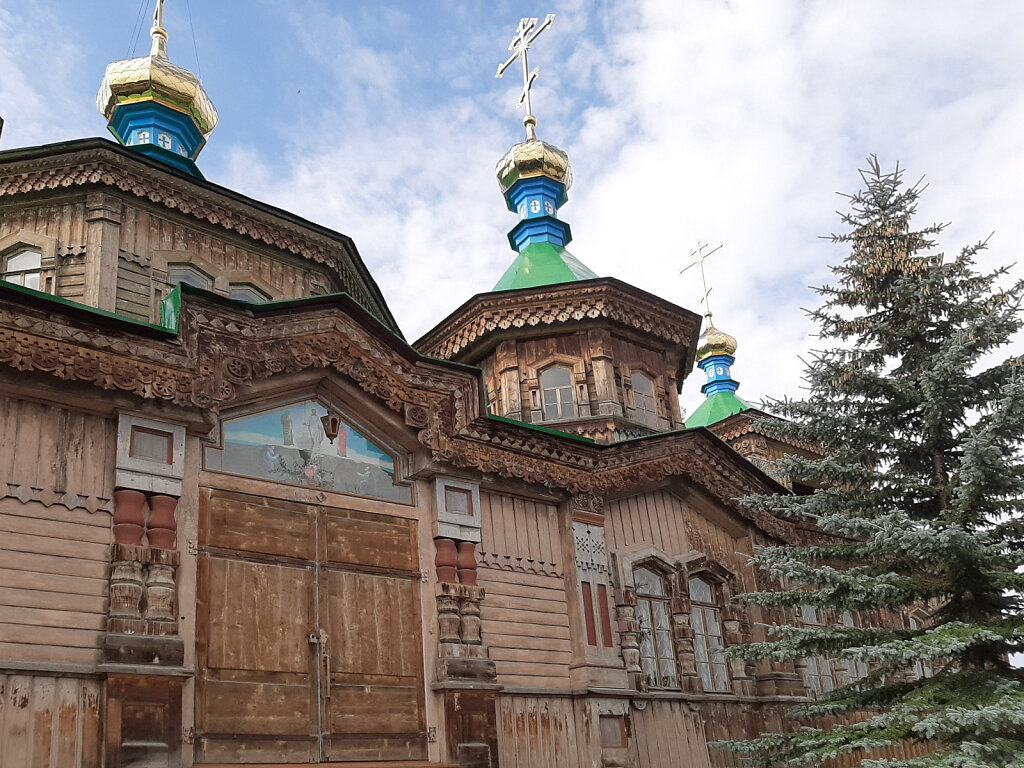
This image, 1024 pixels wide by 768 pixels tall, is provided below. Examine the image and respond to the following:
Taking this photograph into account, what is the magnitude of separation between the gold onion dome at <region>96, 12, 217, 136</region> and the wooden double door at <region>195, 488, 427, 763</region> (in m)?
9.15

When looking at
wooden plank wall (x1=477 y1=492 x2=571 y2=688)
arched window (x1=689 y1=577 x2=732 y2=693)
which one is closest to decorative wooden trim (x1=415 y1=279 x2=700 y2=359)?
arched window (x1=689 y1=577 x2=732 y2=693)

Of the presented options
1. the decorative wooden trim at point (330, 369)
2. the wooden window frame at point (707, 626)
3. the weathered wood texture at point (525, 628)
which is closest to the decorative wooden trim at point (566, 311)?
the decorative wooden trim at point (330, 369)

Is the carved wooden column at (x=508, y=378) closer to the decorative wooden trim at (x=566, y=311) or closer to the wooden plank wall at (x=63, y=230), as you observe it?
the decorative wooden trim at (x=566, y=311)

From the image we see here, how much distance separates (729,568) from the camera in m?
14.2

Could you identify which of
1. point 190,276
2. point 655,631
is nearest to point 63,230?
point 190,276

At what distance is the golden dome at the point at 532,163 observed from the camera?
63.9 ft

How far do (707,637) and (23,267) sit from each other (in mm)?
9977

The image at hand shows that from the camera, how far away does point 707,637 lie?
1343 centimetres

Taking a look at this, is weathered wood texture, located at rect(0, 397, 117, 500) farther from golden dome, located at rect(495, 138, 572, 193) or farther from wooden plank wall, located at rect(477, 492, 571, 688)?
golden dome, located at rect(495, 138, 572, 193)

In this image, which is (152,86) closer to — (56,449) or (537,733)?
(56,449)

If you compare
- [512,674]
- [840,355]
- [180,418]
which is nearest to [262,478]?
[180,418]

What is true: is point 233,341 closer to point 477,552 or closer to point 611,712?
point 477,552

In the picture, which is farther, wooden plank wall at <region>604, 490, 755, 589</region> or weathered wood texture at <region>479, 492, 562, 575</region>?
wooden plank wall at <region>604, 490, 755, 589</region>

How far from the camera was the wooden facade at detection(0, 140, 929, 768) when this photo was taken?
8.36m
